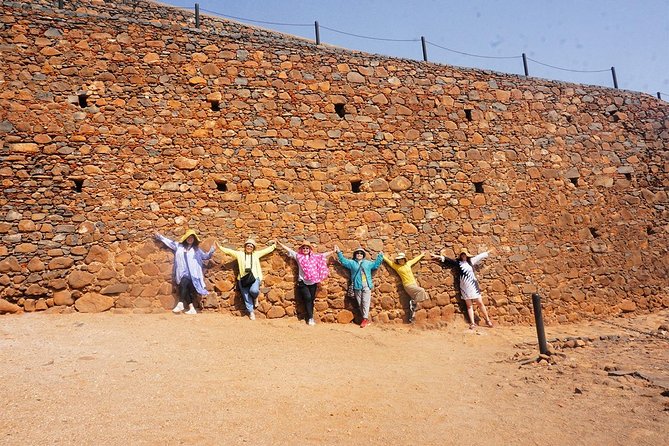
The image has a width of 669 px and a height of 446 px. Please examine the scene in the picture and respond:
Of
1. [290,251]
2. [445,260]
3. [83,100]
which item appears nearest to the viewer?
[83,100]

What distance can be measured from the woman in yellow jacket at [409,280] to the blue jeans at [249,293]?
2481 millimetres

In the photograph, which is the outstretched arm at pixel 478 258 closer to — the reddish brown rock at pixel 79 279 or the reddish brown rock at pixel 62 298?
the reddish brown rock at pixel 79 279

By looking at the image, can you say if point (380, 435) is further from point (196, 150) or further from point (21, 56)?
point (21, 56)

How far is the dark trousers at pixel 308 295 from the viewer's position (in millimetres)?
7664

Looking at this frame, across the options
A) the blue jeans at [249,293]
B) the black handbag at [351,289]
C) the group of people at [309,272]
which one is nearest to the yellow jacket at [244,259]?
the group of people at [309,272]

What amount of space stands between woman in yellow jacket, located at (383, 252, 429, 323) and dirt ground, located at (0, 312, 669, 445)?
1016 millimetres

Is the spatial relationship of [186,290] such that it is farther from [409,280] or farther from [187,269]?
[409,280]

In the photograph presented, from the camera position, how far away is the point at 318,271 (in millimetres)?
7852

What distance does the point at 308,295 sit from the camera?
767 centimetres

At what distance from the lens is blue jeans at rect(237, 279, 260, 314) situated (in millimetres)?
7414

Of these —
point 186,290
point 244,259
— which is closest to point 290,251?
point 244,259

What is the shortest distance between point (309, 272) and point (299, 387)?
10.5ft

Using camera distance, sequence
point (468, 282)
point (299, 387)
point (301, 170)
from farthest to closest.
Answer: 1. point (468, 282)
2. point (301, 170)
3. point (299, 387)

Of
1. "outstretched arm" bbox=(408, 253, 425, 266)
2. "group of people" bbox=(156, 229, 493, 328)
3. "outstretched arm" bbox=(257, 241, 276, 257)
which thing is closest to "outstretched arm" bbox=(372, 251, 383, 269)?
"group of people" bbox=(156, 229, 493, 328)
